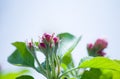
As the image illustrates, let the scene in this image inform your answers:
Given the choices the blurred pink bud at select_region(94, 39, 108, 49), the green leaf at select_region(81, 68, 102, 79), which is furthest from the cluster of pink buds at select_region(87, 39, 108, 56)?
the green leaf at select_region(81, 68, 102, 79)

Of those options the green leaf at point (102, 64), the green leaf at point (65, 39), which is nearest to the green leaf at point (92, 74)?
the green leaf at point (102, 64)

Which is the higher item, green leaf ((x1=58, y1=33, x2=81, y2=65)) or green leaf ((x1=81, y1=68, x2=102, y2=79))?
green leaf ((x1=58, y1=33, x2=81, y2=65))

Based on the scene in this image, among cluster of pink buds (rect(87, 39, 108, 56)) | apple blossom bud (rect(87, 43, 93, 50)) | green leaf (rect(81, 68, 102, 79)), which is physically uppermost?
apple blossom bud (rect(87, 43, 93, 50))

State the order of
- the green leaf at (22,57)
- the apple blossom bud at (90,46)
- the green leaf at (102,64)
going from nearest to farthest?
the green leaf at (102,64), the green leaf at (22,57), the apple blossom bud at (90,46)

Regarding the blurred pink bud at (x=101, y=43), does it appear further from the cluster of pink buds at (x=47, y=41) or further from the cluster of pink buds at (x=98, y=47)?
the cluster of pink buds at (x=47, y=41)

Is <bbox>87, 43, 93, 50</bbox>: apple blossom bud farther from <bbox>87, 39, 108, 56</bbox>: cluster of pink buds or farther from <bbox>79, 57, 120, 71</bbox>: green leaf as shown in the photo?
<bbox>79, 57, 120, 71</bbox>: green leaf

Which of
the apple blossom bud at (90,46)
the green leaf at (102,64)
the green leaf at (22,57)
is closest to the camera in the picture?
the green leaf at (102,64)

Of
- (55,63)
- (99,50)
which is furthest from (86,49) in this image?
(55,63)

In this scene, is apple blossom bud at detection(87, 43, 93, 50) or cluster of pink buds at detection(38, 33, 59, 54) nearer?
cluster of pink buds at detection(38, 33, 59, 54)

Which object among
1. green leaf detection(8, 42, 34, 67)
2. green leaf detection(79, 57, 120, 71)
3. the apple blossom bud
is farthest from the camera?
the apple blossom bud
